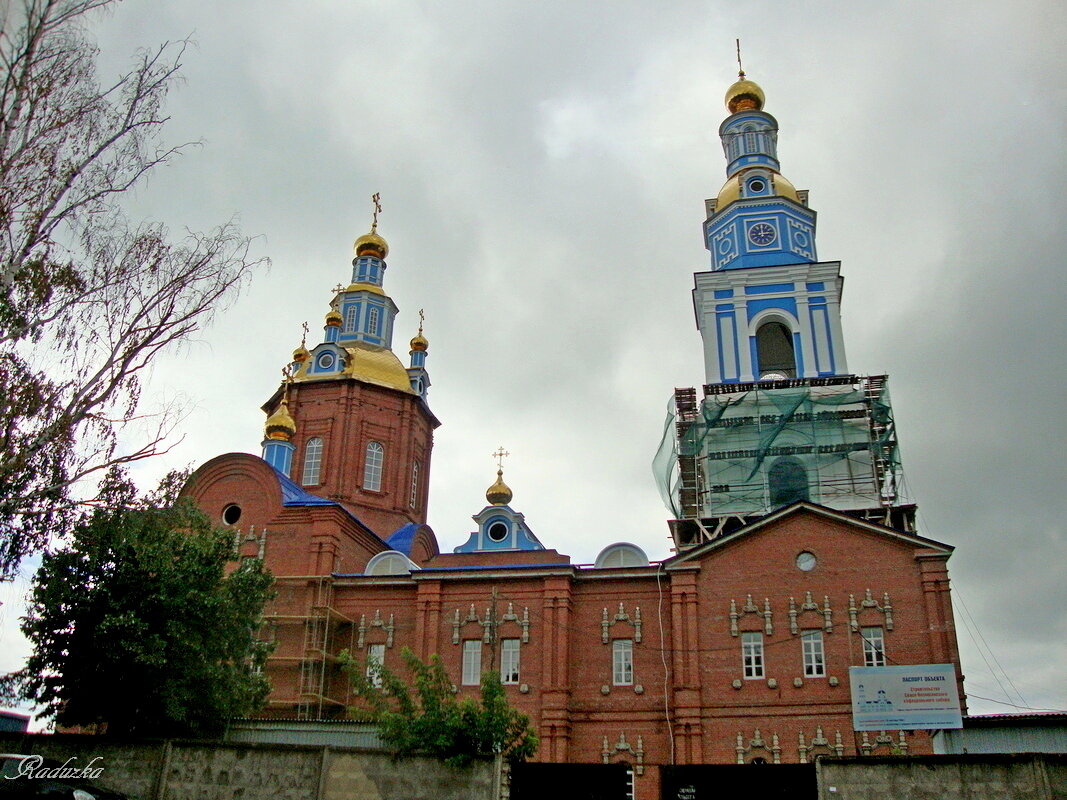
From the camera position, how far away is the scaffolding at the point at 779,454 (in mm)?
28469

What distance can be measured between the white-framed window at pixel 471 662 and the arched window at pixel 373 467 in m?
8.29

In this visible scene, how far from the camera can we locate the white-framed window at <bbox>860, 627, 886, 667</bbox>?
23.2 m

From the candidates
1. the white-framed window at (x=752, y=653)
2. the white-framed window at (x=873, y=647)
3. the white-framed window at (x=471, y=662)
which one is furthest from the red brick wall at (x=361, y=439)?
the white-framed window at (x=873, y=647)

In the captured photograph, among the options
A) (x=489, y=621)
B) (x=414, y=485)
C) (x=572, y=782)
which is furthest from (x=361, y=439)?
(x=572, y=782)

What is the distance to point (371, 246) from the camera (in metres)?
37.7

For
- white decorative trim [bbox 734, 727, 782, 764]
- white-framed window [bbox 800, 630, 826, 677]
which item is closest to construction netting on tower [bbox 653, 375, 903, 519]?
white-framed window [bbox 800, 630, 826, 677]

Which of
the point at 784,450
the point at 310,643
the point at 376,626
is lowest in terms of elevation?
Answer: the point at 310,643

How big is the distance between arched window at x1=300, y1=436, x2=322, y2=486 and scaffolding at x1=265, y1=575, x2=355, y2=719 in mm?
A: 5694

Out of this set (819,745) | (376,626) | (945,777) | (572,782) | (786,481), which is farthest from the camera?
(786,481)

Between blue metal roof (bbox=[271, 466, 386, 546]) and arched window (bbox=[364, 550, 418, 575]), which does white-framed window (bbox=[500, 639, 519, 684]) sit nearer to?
arched window (bbox=[364, 550, 418, 575])

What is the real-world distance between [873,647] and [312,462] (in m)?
18.4

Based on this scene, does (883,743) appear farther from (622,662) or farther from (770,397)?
(770,397)

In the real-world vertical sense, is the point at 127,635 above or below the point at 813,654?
below

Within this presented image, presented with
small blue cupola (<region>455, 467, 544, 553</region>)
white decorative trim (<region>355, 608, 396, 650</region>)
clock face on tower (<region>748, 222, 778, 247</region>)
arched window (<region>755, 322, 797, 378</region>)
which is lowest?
white decorative trim (<region>355, 608, 396, 650</region>)
